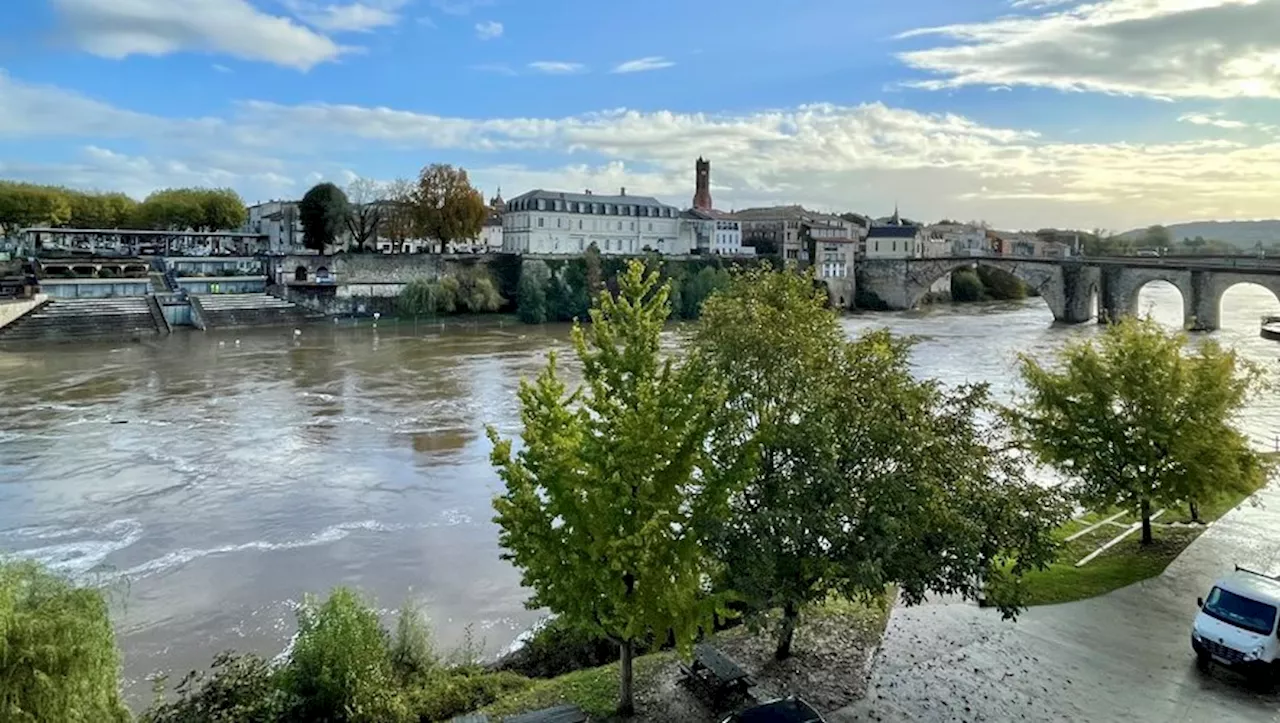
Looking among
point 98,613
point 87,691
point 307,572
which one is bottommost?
point 307,572

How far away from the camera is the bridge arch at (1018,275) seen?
7188cm

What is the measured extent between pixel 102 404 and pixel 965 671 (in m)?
33.0

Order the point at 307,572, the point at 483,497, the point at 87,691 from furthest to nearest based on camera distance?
1. the point at 483,497
2. the point at 307,572
3. the point at 87,691

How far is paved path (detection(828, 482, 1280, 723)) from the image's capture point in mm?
9562

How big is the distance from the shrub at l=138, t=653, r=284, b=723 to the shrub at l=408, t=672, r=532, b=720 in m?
1.61

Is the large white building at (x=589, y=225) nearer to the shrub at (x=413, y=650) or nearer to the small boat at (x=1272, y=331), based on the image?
the small boat at (x=1272, y=331)

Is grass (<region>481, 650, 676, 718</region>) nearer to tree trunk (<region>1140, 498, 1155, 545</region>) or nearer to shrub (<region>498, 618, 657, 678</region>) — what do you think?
shrub (<region>498, 618, 657, 678</region>)

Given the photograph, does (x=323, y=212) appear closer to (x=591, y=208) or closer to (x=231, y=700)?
(x=591, y=208)

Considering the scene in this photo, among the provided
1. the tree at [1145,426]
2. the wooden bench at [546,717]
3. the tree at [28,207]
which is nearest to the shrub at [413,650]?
the wooden bench at [546,717]

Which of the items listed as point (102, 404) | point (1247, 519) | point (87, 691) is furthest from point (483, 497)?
point (102, 404)

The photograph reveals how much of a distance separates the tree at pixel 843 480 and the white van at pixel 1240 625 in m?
2.55

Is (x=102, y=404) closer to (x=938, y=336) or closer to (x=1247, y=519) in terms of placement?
(x=1247, y=519)

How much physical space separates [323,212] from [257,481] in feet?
199

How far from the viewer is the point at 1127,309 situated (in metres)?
69.2
